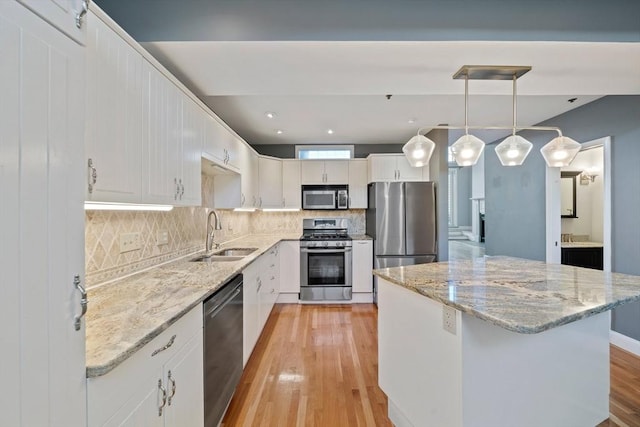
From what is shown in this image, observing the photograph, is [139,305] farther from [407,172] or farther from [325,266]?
[407,172]

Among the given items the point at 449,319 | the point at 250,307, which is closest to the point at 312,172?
the point at 250,307

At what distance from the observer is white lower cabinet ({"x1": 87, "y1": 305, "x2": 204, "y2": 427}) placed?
0.87 meters

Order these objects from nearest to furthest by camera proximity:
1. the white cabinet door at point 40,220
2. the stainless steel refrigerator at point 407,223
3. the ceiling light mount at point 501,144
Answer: the white cabinet door at point 40,220 < the ceiling light mount at point 501,144 < the stainless steel refrigerator at point 407,223

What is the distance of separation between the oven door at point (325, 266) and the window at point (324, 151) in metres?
1.65

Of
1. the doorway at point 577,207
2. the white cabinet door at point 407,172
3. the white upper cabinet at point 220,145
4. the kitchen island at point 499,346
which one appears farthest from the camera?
the white cabinet door at point 407,172

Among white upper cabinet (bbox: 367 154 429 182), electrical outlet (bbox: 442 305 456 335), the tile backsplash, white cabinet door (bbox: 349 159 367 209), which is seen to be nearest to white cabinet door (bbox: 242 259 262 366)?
the tile backsplash

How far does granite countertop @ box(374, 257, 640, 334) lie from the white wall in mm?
3359

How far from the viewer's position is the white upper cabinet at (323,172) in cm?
458

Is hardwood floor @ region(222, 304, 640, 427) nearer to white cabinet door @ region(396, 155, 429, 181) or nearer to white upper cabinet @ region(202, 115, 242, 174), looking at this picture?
white upper cabinet @ region(202, 115, 242, 174)

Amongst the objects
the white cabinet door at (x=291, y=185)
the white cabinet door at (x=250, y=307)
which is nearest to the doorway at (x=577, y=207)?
the white cabinet door at (x=291, y=185)

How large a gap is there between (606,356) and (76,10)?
288 cm

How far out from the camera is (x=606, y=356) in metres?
1.70

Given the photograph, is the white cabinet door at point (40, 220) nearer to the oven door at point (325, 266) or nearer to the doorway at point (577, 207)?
the oven door at point (325, 266)

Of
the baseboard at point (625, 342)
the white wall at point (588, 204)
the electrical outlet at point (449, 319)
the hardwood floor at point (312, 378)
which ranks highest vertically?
the white wall at point (588, 204)
